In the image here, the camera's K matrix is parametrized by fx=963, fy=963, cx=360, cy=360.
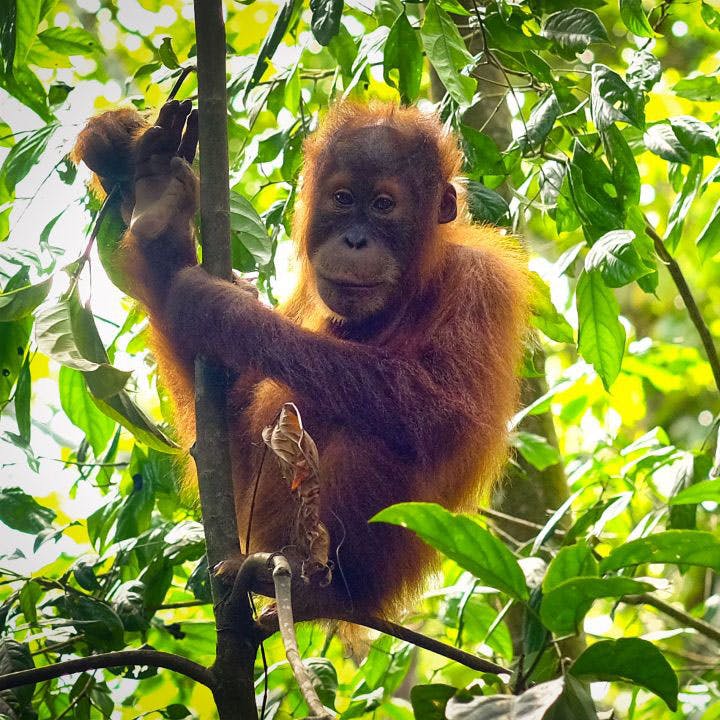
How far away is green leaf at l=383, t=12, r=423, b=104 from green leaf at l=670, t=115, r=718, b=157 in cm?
77

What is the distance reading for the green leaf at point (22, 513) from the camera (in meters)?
3.19

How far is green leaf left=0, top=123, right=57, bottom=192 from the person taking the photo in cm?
296

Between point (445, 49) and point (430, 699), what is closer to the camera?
point (430, 699)

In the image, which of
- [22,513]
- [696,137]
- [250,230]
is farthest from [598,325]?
[22,513]

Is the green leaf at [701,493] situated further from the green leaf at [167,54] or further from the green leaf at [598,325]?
the green leaf at [167,54]

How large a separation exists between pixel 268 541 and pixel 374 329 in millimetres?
878

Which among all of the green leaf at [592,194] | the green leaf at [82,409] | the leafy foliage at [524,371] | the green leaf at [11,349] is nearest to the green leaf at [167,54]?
the leafy foliage at [524,371]

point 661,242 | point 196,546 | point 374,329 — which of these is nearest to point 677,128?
point 661,242

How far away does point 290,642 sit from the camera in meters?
1.45

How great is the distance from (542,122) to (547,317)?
0.92m

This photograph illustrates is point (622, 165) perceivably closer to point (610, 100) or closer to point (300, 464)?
point (610, 100)

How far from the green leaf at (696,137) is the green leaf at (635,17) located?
0.28m

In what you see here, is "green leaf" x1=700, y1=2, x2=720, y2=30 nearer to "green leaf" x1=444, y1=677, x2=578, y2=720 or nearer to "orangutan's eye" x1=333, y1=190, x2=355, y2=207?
"orangutan's eye" x1=333, y1=190, x2=355, y2=207

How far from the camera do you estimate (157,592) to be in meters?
3.25
